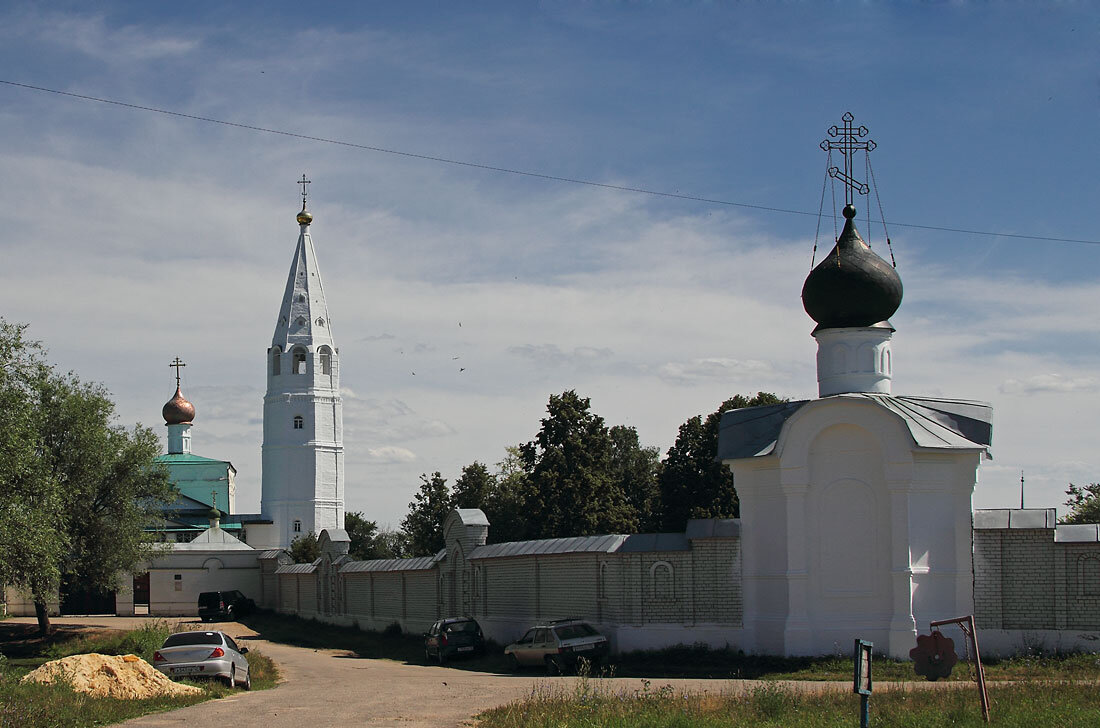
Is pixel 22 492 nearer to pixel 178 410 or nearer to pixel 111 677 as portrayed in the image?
pixel 111 677

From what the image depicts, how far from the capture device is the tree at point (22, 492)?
24.8 meters

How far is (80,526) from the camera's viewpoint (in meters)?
36.0

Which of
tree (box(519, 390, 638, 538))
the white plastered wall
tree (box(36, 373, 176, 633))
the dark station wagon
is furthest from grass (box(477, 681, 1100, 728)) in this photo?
tree (box(519, 390, 638, 538))

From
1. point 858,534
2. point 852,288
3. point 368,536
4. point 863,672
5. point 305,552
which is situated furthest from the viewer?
point 368,536

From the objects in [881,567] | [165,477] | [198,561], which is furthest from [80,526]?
[881,567]

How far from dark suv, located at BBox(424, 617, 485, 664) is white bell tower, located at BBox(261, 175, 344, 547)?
1571 inches

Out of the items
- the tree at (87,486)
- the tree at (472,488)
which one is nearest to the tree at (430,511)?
the tree at (472,488)

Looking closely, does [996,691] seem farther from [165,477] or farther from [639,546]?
[165,477]

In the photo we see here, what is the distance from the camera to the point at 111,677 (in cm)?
1889

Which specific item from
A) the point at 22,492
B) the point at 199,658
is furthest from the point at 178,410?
the point at 199,658

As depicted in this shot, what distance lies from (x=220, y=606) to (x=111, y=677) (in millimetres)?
28493

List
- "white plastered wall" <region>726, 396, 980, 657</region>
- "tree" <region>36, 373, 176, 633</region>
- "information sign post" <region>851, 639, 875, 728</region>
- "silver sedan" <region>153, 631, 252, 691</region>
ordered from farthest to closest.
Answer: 1. "tree" <region>36, 373, 176, 633</region>
2. "white plastered wall" <region>726, 396, 980, 657</region>
3. "silver sedan" <region>153, 631, 252, 691</region>
4. "information sign post" <region>851, 639, 875, 728</region>

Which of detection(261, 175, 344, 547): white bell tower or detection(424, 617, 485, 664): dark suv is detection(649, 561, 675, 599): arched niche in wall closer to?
detection(424, 617, 485, 664): dark suv

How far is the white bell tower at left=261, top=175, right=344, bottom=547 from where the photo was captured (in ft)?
218
